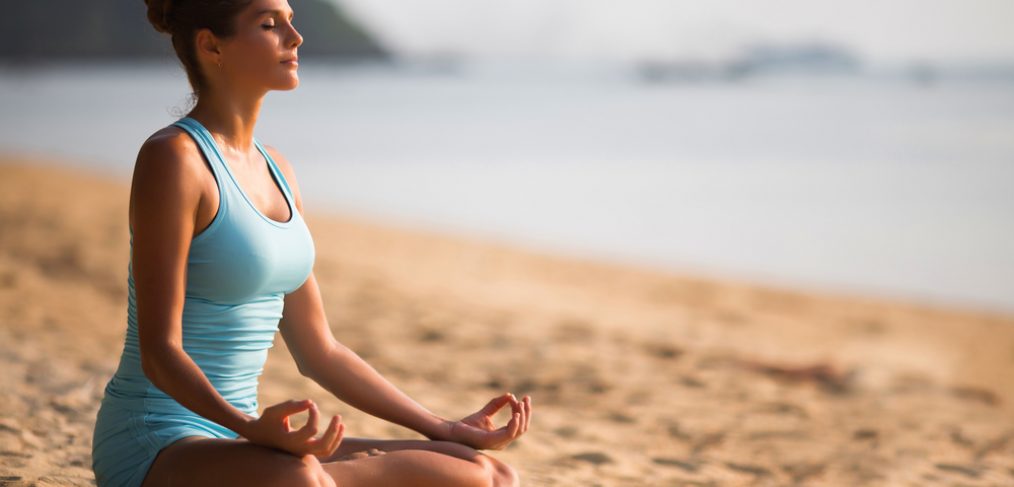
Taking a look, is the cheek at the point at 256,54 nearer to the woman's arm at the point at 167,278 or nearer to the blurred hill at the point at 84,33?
the woman's arm at the point at 167,278

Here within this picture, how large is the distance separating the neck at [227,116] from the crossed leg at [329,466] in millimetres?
568

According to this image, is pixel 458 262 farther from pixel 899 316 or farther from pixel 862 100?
pixel 862 100

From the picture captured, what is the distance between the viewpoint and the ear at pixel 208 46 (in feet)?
6.56

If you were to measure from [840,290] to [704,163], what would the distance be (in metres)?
13.5

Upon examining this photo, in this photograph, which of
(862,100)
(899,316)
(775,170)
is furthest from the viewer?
(862,100)

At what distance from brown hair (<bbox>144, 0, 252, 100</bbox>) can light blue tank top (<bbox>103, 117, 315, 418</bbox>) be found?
0.15m

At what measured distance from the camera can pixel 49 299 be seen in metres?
6.28

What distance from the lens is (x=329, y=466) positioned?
6.82ft

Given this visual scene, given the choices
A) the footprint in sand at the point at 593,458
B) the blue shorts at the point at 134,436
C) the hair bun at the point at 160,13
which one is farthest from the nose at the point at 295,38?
the footprint in sand at the point at 593,458

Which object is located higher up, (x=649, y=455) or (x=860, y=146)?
(x=860, y=146)

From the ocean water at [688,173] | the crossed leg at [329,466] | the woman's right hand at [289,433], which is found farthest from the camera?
the ocean water at [688,173]

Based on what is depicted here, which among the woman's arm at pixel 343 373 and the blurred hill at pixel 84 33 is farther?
the blurred hill at pixel 84 33

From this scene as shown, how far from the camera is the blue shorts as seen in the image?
6.51ft

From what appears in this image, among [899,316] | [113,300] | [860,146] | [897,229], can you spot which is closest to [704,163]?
[860,146]
